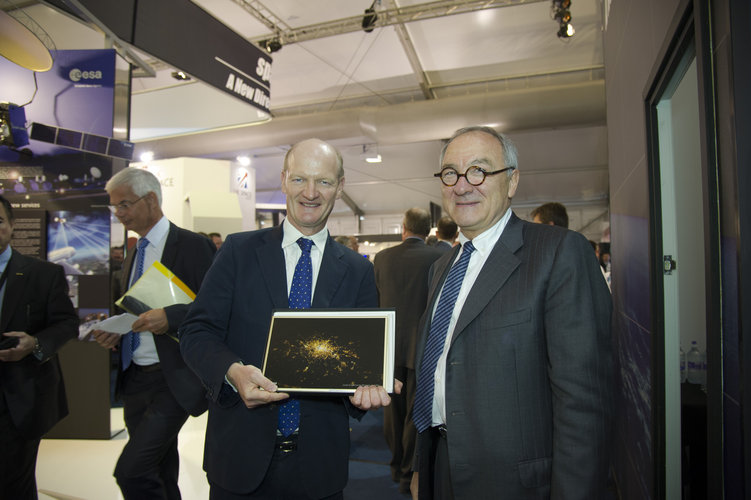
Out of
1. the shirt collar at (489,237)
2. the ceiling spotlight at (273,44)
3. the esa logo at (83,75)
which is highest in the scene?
the ceiling spotlight at (273,44)

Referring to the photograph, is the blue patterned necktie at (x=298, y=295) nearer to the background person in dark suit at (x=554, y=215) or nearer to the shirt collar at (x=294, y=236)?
the shirt collar at (x=294, y=236)

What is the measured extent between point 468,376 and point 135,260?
83.5 inches

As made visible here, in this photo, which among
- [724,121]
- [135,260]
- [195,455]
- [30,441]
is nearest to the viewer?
[724,121]

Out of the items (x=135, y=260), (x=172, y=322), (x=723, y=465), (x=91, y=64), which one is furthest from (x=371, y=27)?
(x=723, y=465)

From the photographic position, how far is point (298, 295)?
155cm

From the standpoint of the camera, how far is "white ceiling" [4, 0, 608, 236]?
5219mm

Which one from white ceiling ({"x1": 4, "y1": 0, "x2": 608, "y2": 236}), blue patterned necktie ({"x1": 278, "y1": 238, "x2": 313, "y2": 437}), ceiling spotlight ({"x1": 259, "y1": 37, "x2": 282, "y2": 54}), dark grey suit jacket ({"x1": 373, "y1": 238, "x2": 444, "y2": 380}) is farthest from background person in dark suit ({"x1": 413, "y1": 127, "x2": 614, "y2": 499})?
ceiling spotlight ({"x1": 259, "y1": 37, "x2": 282, "y2": 54})

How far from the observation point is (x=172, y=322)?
7.02ft

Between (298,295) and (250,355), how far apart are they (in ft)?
0.82

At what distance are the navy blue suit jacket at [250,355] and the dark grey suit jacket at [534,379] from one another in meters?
0.43

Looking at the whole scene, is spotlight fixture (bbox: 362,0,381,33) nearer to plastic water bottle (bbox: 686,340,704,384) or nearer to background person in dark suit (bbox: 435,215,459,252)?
background person in dark suit (bbox: 435,215,459,252)

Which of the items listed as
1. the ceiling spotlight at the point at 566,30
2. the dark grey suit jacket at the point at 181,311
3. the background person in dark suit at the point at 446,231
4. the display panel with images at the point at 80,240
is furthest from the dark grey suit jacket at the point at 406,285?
the ceiling spotlight at the point at 566,30

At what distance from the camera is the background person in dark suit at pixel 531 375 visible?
1194 mm

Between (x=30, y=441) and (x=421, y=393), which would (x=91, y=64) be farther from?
(x=421, y=393)
